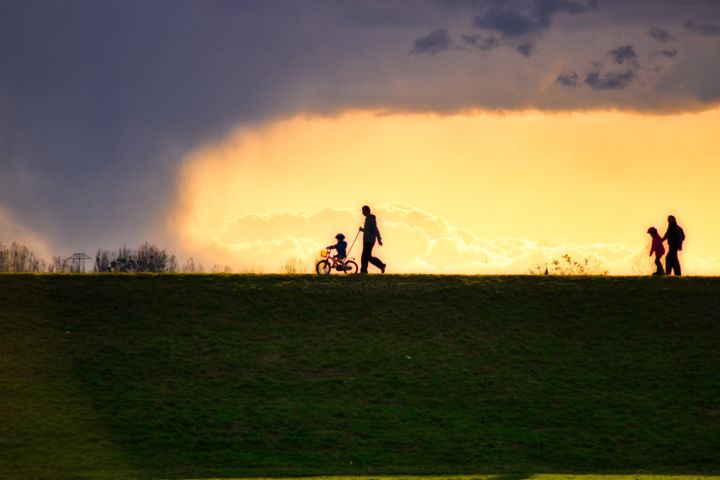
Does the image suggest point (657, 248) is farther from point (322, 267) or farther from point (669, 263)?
point (322, 267)

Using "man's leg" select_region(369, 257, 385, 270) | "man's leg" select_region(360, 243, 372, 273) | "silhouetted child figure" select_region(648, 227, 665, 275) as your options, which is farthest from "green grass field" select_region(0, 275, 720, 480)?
"silhouetted child figure" select_region(648, 227, 665, 275)

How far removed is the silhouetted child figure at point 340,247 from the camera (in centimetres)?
4653

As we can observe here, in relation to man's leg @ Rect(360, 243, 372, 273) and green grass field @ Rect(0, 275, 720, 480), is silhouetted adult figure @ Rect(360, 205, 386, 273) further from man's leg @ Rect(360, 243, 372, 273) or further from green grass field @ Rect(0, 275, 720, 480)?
green grass field @ Rect(0, 275, 720, 480)

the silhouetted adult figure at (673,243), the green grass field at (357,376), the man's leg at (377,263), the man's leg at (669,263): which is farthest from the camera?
the man's leg at (669,263)

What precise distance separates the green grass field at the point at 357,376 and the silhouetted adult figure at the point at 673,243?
4.39 ft

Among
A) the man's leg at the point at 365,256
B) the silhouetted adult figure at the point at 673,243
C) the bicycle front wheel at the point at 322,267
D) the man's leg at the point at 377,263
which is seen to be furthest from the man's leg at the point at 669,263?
the bicycle front wheel at the point at 322,267

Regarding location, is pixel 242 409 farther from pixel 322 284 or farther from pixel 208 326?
pixel 322 284

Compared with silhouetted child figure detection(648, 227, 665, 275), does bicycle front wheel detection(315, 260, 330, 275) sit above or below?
below

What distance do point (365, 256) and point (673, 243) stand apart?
40.9ft

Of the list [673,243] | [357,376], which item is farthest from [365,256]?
[673,243]

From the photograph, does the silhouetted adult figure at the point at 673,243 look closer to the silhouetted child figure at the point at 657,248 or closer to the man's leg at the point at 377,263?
the silhouetted child figure at the point at 657,248

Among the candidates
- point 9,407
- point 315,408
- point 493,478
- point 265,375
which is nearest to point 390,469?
point 493,478

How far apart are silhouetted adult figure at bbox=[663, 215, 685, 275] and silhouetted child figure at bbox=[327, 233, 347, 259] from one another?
12750 millimetres

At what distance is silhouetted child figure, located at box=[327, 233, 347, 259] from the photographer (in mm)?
46531
